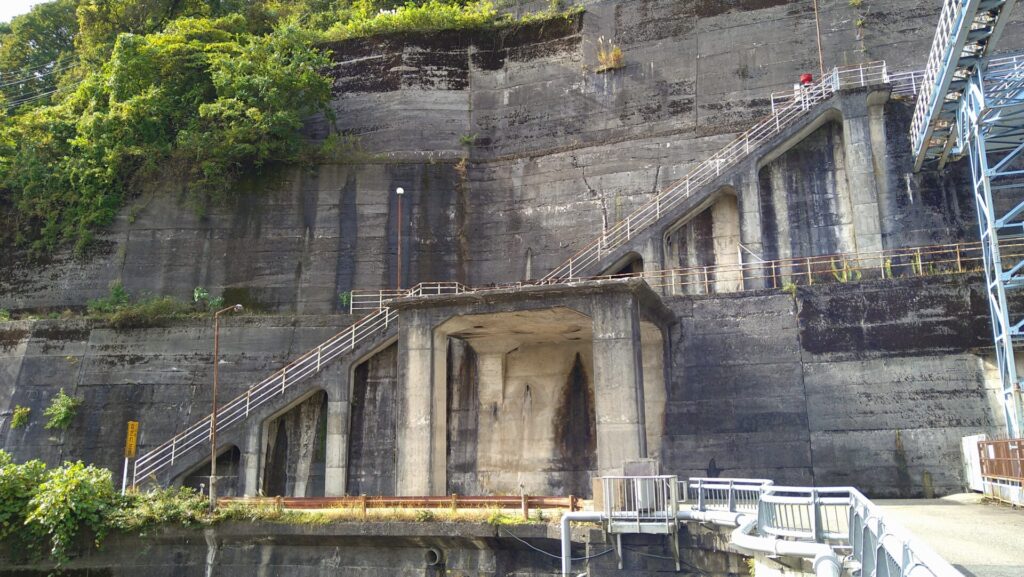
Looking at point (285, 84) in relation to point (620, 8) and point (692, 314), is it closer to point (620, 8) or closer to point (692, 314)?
point (620, 8)

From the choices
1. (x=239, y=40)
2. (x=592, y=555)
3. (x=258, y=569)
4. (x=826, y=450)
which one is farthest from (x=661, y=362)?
(x=239, y=40)

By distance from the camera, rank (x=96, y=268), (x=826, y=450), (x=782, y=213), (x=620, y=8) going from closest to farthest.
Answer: (x=826, y=450) < (x=782, y=213) < (x=96, y=268) < (x=620, y=8)

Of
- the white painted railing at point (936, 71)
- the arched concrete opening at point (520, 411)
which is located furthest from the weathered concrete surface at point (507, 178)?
the white painted railing at point (936, 71)

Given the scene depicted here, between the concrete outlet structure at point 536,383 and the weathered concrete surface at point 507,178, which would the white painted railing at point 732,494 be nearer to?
the concrete outlet structure at point 536,383

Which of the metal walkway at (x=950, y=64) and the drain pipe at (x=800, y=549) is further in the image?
the metal walkway at (x=950, y=64)

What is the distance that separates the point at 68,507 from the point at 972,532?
1900 cm

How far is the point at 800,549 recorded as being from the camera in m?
9.26

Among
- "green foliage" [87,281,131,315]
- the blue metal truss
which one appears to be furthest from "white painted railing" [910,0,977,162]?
"green foliage" [87,281,131,315]

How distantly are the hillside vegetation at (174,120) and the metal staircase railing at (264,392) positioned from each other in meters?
9.20

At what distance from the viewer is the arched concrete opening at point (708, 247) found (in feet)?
89.6

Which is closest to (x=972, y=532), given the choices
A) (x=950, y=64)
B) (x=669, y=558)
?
(x=669, y=558)

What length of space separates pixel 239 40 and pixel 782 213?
23.9m

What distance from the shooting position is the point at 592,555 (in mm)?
16828

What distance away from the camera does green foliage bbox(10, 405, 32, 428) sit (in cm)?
2766
